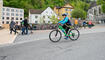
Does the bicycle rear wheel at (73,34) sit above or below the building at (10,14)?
below

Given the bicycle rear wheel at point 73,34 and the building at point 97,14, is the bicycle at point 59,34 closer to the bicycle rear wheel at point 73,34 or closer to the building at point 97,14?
the bicycle rear wheel at point 73,34

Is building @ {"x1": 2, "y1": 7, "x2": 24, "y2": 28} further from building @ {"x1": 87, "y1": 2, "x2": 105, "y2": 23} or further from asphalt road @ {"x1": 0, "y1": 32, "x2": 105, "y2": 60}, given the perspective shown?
asphalt road @ {"x1": 0, "y1": 32, "x2": 105, "y2": 60}

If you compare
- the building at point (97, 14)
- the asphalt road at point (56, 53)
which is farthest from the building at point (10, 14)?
the asphalt road at point (56, 53)

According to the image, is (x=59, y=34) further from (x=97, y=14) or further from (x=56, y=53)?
(x=97, y=14)

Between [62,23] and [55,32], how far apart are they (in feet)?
2.19

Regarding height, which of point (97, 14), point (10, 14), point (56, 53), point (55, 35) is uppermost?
point (97, 14)

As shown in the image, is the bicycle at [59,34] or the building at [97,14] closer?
the bicycle at [59,34]

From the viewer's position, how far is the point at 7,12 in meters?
54.4

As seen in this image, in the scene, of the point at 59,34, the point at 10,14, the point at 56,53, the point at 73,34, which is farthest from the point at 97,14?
the point at 56,53

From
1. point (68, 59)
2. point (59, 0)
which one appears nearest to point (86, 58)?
point (68, 59)

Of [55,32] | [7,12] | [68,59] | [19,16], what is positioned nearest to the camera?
[68,59]

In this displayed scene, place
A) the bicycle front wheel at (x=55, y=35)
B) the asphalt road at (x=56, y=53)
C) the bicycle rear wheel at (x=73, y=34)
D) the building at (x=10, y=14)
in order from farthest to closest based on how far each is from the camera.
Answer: the building at (x=10, y=14)
the bicycle rear wheel at (x=73, y=34)
the bicycle front wheel at (x=55, y=35)
the asphalt road at (x=56, y=53)

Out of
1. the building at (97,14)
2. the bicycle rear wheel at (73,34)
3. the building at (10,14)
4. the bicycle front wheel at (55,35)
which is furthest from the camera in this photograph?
the building at (97,14)

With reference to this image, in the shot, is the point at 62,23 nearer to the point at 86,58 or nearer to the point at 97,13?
the point at 86,58
